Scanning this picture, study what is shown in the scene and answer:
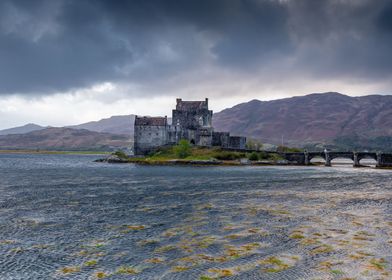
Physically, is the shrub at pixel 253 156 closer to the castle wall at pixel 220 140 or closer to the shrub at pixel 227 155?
the shrub at pixel 227 155

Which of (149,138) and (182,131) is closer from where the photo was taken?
(149,138)

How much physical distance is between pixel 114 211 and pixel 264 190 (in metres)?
28.6

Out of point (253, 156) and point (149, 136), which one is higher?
point (149, 136)

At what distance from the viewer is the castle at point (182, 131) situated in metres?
160

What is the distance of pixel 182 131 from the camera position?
165875 mm

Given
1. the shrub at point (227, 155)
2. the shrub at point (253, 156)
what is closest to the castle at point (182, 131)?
the shrub at point (227, 155)

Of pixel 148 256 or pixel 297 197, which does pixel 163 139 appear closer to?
pixel 297 197

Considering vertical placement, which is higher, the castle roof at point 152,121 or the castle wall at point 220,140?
the castle roof at point 152,121

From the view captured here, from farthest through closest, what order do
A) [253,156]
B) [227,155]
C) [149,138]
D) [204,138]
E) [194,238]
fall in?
[204,138] → [149,138] → [253,156] → [227,155] → [194,238]

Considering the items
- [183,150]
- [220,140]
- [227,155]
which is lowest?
[227,155]

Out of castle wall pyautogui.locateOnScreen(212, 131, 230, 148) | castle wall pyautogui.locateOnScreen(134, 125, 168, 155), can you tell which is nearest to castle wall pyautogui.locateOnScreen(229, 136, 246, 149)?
castle wall pyautogui.locateOnScreen(212, 131, 230, 148)

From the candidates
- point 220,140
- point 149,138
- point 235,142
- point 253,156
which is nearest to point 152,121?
point 149,138

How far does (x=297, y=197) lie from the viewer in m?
52.4

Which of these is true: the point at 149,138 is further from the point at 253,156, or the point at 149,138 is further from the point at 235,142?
the point at 253,156
